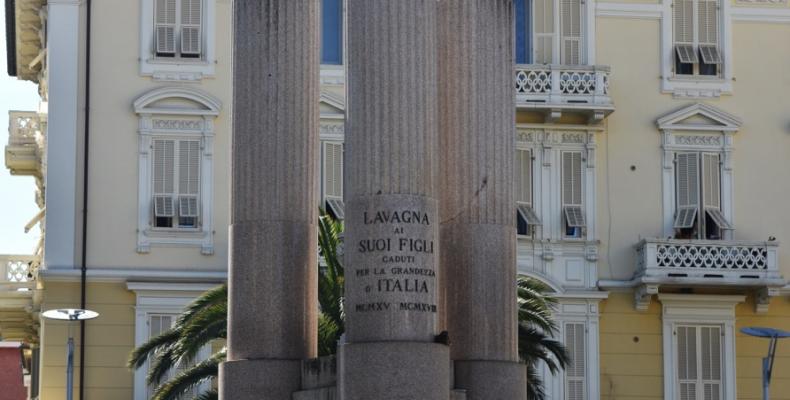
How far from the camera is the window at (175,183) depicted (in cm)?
5150

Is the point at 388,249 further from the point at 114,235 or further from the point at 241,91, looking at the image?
the point at 114,235

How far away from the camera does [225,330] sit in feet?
123

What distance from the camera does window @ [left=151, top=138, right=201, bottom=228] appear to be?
51.5 metres

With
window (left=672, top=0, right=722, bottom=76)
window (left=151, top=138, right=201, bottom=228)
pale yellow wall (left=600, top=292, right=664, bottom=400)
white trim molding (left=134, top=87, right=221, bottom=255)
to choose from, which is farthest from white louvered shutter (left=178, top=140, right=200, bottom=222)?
window (left=672, top=0, right=722, bottom=76)

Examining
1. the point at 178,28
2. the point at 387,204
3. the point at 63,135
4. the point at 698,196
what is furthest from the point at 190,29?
the point at 387,204

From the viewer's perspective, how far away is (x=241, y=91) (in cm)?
2756

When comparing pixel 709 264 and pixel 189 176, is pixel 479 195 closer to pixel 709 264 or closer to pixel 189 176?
pixel 189 176

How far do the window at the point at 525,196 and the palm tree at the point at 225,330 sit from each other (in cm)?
1143

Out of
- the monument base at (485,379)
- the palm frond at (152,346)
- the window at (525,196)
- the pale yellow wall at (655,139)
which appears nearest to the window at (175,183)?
the window at (525,196)

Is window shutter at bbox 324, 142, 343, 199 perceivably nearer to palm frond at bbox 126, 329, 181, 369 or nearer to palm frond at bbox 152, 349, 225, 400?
palm frond at bbox 126, 329, 181, 369

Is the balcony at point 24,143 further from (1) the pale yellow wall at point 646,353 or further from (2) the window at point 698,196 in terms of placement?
(2) the window at point 698,196

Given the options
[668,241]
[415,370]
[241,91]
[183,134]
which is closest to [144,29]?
[183,134]

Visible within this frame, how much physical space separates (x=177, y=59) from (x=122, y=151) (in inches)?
101

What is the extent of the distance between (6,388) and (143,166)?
21.8ft
